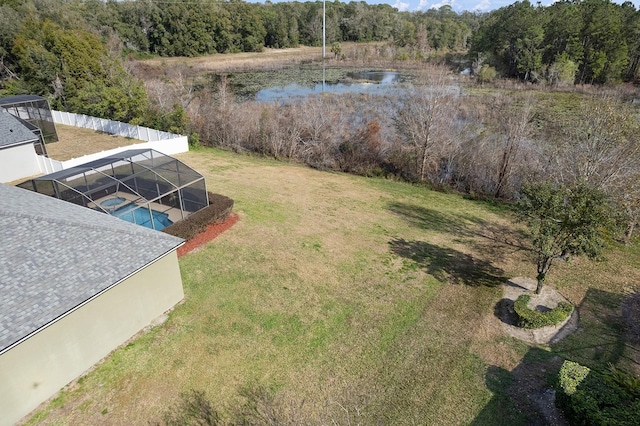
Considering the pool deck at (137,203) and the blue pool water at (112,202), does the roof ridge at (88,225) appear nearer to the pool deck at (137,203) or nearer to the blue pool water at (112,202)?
the pool deck at (137,203)

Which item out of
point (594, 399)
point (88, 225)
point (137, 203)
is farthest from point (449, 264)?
point (88, 225)

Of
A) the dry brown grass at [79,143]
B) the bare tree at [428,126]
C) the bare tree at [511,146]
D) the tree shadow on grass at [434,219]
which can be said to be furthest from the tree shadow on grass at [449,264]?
the dry brown grass at [79,143]

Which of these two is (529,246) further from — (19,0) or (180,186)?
(19,0)

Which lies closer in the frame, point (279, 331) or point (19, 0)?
point (279, 331)

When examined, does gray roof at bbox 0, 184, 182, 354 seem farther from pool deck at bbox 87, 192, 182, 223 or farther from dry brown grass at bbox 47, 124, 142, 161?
dry brown grass at bbox 47, 124, 142, 161

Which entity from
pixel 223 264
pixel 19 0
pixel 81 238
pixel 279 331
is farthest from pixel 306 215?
pixel 19 0
